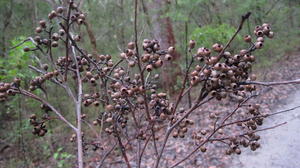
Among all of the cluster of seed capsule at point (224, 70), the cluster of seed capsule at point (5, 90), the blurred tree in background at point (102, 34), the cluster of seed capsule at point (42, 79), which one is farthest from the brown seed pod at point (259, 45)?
the blurred tree in background at point (102, 34)

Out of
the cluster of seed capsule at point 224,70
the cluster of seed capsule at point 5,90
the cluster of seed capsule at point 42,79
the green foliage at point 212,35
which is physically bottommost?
the cluster of seed capsule at point 224,70

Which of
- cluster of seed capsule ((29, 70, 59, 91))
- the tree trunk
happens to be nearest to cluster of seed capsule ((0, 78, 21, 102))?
cluster of seed capsule ((29, 70, 59, 91))

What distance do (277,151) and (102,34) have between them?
6.77m

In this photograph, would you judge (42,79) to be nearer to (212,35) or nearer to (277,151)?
(277,151)

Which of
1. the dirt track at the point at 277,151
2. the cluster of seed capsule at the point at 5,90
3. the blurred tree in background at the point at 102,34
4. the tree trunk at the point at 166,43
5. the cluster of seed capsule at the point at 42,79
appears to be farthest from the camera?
the tree trunk at the point at 166,43

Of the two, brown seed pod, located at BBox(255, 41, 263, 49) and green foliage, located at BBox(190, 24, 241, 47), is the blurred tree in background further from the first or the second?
brown seed pod, located at BBox(255, 41, 263, 49)

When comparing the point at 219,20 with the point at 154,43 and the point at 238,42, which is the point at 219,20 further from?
the point at 154,43

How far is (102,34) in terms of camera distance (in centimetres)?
857

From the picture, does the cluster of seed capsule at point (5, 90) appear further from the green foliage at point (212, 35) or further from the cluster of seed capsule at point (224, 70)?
the green foliage at point (212, 35)

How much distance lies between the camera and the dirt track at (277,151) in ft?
12.4

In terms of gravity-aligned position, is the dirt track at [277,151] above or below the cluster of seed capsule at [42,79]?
below

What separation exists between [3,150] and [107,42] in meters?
5.15

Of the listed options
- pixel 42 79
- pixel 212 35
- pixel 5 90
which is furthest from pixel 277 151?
pixel 5 90

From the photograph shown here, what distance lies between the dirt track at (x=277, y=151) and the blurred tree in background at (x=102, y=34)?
7.63 ft
